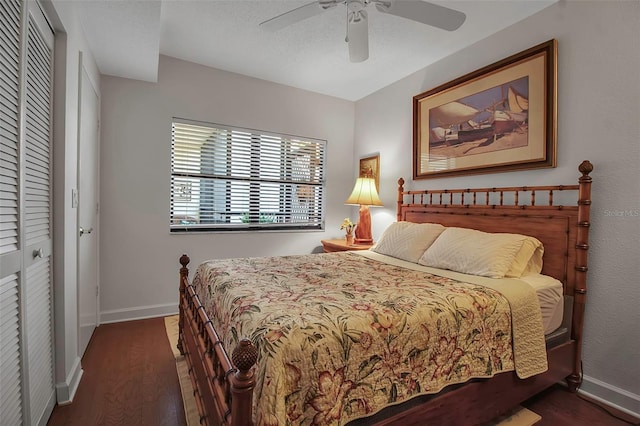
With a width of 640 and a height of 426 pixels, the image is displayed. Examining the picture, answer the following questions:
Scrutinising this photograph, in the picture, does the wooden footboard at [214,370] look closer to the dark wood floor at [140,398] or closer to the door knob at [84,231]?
the dark wood floor at [140,398]

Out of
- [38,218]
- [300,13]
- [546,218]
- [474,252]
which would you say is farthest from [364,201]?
[38,218]

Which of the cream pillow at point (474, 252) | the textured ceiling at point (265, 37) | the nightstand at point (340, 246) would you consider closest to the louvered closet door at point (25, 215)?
the textured ceiling at point (265, 37)

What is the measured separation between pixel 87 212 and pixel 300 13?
2.07 meters

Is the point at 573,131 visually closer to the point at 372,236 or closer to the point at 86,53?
the point at 372,236

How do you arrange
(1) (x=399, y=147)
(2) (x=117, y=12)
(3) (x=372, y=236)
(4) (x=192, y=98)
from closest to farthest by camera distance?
(2) (x=117, y=12), (4) (x=192, y=98), (1) (x=399, y=147), (3) (x=372, y=236)

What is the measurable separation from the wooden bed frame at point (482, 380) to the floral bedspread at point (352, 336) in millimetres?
81

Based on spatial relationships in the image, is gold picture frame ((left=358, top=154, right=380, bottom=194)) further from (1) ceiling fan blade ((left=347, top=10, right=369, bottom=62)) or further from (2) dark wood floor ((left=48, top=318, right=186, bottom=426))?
(2) dark wood floor ((left=48, top=318, right=186, bottom=426))

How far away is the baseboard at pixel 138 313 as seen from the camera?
295cm

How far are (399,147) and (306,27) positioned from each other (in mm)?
1569

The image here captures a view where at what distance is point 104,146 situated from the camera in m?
2.91

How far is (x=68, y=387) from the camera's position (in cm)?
181

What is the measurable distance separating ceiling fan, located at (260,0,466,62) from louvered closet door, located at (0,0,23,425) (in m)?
1.15

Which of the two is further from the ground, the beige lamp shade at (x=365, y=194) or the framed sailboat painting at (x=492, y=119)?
the framed sailboat painting at (x=492, y=119)

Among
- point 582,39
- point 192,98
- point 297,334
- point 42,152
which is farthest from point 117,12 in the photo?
point 582,39
